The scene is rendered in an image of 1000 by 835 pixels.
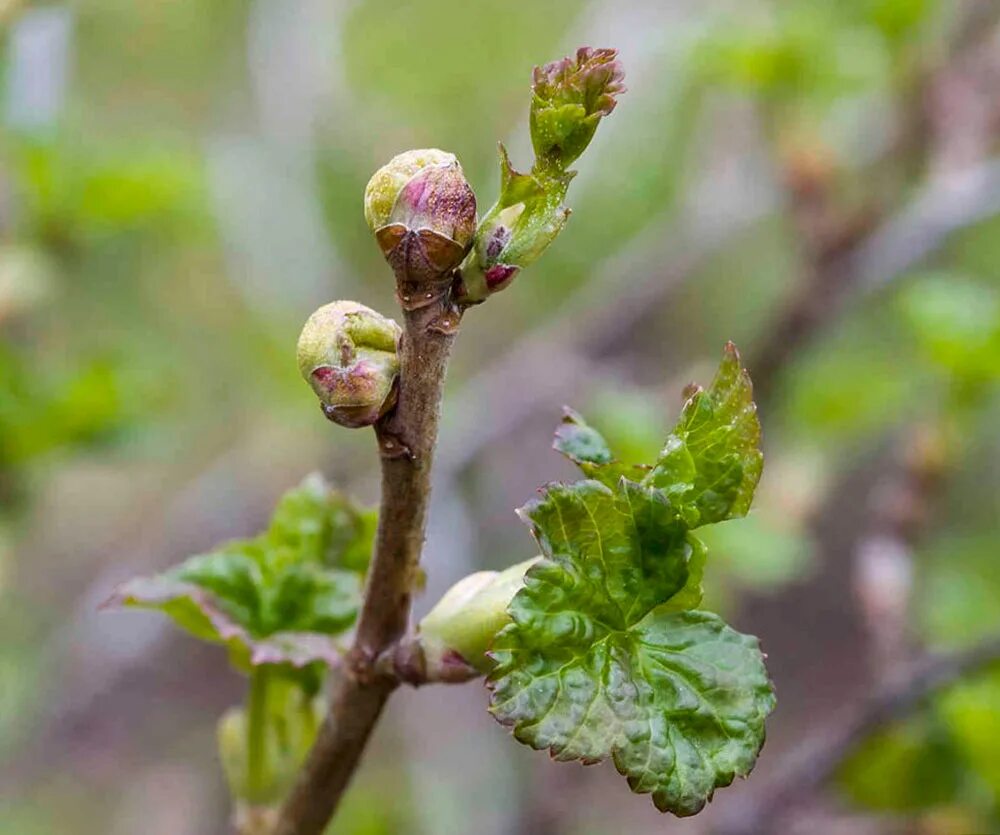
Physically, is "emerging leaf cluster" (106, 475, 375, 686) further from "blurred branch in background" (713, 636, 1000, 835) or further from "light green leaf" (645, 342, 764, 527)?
"blurred branch in background" (713, 636, 1000, 835)

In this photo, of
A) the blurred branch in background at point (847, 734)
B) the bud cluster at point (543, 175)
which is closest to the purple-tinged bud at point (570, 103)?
the bud cluster at point (543, 175)

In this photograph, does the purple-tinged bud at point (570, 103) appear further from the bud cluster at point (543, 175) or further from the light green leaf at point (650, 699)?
the light green leaf at point (650, 699)

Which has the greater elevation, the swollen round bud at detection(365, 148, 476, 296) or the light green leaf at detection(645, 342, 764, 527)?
the swollen round bud at detection(365, 148, 476, 296)

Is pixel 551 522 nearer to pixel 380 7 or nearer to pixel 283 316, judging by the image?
pixel 283 316

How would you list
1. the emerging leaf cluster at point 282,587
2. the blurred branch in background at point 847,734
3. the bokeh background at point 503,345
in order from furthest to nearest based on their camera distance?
the bokeh background at point 503,345 → the blurred branch in background at point 847,734 → the emerging leaf cluster at point 282,587

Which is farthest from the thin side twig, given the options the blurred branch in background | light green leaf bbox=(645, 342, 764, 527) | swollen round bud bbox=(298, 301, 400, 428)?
the blurred branch in background

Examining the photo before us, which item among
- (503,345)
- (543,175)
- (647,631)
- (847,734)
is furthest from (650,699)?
(503,345)
